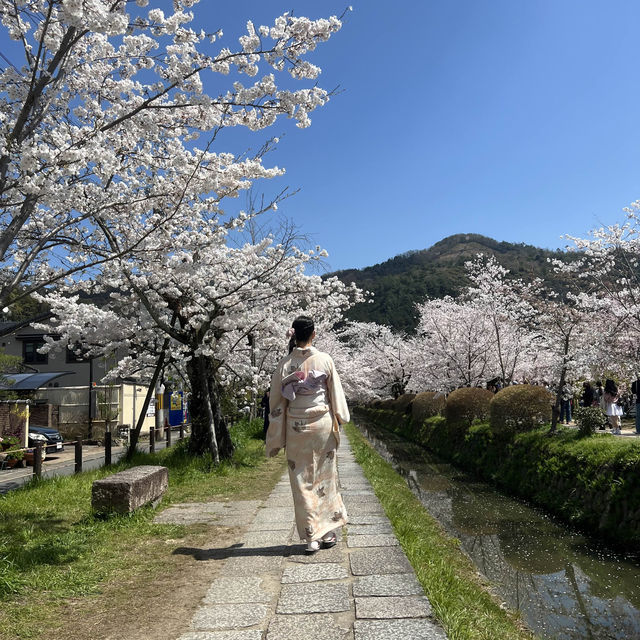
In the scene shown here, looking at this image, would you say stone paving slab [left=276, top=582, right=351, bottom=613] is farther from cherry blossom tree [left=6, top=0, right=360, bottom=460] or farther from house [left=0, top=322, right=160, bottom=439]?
house [left=0, top=322, right=160, bottom=439]

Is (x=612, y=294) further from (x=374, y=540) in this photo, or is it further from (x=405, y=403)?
(x=405, y=403)

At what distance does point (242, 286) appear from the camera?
9.45 meters

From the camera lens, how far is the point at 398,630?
2844 millimetres

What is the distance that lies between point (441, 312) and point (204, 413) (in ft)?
56.2

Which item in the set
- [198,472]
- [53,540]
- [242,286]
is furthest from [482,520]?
[53,540]

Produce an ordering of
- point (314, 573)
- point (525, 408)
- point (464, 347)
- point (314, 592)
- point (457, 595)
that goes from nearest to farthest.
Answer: point (314, 592) → point (314, 573) → point (457, 595) → point (525, 408) → point (464, 347)

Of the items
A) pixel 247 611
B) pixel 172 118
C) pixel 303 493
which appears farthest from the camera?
pixel 172 118

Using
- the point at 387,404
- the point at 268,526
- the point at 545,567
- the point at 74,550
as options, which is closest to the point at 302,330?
the point at 268,526

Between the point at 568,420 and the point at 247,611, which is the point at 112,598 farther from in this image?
the point at 568,420

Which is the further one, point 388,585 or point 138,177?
point 138,177

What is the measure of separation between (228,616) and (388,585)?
1.05m

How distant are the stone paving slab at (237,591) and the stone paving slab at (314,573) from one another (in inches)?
8.1

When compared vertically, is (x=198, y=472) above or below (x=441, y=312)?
below

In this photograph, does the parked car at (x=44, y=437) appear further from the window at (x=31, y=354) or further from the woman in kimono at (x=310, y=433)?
the window at (x=31, y=354)
